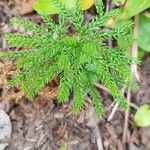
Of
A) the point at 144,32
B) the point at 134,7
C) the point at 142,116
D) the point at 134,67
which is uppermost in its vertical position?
the point at 134,7

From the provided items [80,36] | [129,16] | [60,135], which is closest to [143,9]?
[129,16]

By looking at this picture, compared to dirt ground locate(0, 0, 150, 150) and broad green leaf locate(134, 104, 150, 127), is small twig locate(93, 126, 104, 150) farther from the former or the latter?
broad green leaf locate(134, 104, 150, 127)

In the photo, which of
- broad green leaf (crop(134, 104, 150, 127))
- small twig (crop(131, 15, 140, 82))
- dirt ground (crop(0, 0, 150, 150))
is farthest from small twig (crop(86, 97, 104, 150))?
small twig (crop(131, 15, 140, 82))

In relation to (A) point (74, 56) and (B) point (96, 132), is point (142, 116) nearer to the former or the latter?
(B) point (96, 132)

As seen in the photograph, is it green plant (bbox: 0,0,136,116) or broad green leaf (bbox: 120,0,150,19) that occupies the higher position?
broad green leaf (bbox: 120,0,150,19)

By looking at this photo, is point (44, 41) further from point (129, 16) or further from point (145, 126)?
point (145, 126)

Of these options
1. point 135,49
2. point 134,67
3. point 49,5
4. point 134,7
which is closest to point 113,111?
point 134,67
